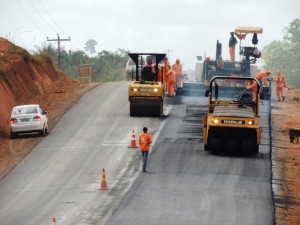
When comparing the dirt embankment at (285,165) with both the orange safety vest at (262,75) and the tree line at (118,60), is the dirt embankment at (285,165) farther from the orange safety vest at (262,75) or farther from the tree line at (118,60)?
the tree line at (118,60)

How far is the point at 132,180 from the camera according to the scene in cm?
2619

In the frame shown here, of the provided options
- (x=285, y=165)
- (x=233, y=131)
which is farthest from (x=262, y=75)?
(x=285, y=165)

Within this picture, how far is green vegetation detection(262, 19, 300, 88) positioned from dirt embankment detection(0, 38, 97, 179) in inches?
3256

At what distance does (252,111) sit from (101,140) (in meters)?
6.56

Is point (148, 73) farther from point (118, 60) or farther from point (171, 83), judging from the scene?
point (118, 60)

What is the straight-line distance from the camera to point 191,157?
98.2ft

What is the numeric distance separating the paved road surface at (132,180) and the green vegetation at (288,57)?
9789 cm

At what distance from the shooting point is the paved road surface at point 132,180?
21.8 m

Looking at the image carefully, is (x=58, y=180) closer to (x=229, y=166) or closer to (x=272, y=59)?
(x=229, y=166)

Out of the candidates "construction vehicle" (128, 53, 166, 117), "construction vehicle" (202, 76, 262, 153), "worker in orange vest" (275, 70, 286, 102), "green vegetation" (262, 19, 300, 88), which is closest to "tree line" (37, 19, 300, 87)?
"green vegetation" (262, 19, 300, 88)

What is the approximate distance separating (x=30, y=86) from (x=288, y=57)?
101 m

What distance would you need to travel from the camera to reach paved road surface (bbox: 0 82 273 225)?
71.6 feet

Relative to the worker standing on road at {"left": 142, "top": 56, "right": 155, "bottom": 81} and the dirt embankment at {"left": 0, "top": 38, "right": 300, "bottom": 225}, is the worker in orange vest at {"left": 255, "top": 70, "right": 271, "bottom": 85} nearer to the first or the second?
the dirt embankment at {"left": 0, "top": 38, "right": 300, "bottom": 225}

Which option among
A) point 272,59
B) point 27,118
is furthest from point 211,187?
point 272,59
